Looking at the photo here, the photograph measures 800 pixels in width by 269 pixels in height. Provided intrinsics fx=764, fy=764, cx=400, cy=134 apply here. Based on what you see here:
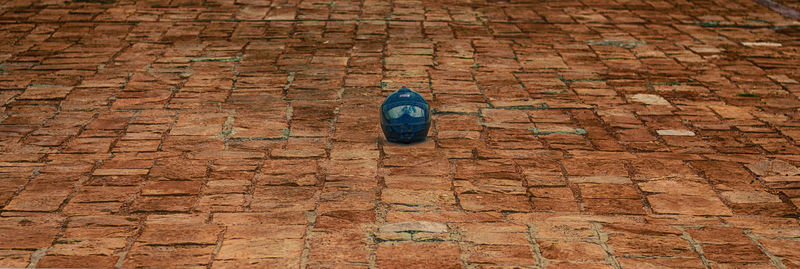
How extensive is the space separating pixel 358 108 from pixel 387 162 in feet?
3.78

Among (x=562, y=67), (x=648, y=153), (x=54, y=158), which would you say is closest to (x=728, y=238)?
(x=648, y=153)

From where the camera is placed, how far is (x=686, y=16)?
30.1 feet

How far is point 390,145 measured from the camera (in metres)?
5.06

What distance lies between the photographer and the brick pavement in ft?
12.2

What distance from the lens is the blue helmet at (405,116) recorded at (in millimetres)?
4852

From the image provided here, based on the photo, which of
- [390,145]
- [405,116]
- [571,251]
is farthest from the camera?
[390,145]

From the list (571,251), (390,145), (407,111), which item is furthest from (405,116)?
(571,251)

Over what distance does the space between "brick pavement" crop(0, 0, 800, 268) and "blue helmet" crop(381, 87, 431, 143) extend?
0.12 meters

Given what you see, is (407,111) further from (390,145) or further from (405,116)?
(390,145)

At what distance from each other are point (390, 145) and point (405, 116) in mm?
301

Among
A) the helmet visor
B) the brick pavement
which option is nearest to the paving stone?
the brick pavement

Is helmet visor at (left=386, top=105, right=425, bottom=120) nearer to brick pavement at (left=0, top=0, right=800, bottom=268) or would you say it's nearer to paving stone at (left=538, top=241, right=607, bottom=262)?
brick pavement at (left=0, top=0, right=800, bottom=268)

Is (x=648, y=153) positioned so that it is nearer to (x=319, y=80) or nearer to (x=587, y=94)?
(x=587, y=94)

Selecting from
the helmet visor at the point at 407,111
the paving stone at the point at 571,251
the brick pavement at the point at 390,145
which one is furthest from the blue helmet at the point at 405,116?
the paving stone at the point at 571,251
